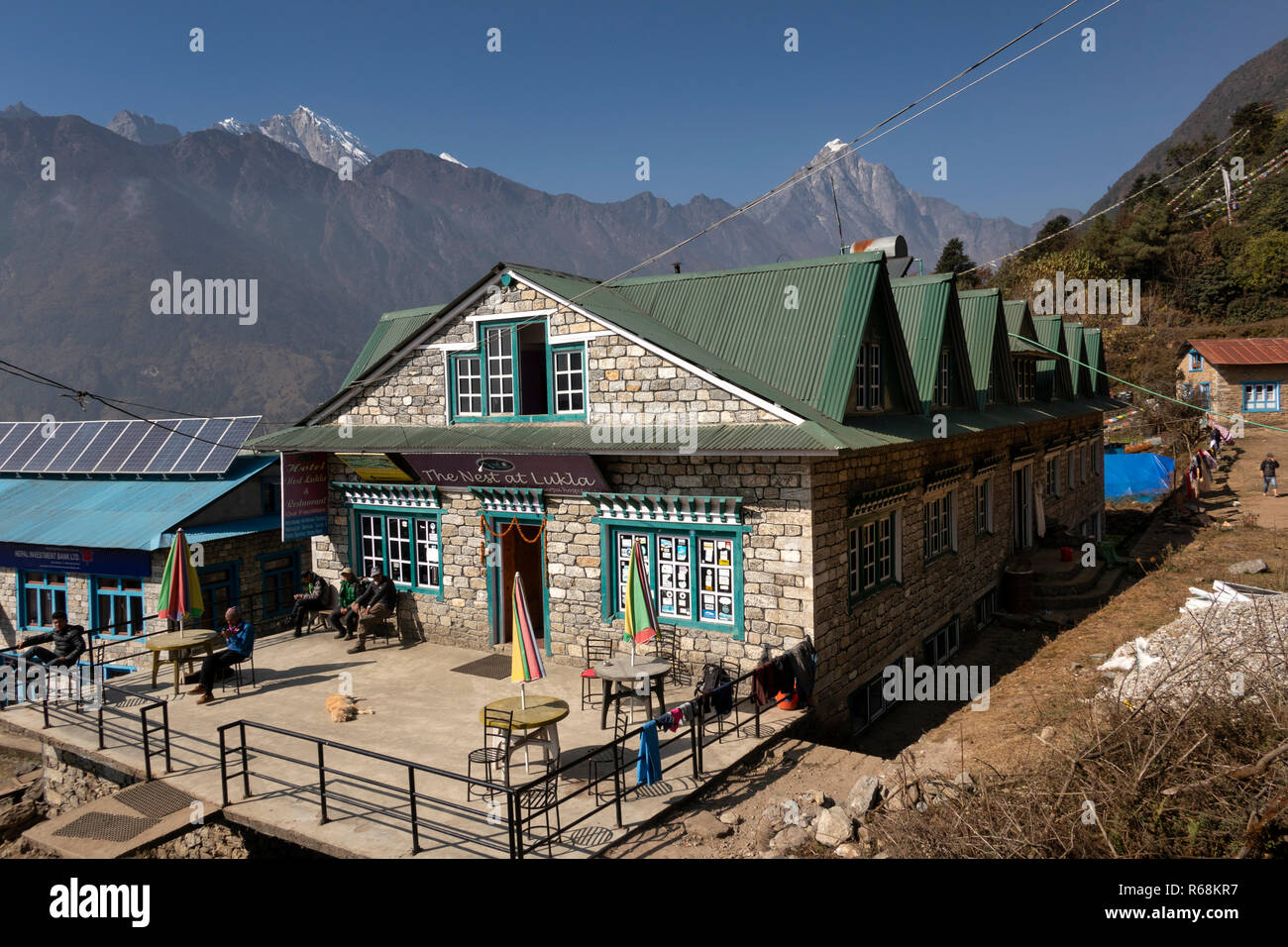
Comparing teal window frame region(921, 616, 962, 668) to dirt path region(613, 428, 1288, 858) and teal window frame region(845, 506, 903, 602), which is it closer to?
dirt path region(613, 428, 1288, 858)

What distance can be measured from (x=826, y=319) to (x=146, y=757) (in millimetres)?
11536

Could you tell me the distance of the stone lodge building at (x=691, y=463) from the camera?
12.7 meters

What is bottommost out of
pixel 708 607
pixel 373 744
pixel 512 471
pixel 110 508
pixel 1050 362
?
pixel 373 744

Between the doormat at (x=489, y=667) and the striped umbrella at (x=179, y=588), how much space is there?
4.53 metres

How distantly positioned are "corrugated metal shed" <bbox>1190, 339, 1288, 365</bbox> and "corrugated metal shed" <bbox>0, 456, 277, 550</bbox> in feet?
162

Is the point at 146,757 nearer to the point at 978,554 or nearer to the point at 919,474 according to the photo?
the point at 919,474

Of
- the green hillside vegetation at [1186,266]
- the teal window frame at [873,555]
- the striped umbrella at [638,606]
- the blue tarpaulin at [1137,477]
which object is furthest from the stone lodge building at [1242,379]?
the striped umbrella at [638,606]

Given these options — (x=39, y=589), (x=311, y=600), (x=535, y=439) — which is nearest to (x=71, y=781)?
(x=311, y=600)

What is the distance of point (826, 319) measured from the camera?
14.0 metres

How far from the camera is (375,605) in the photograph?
16562 millimetres

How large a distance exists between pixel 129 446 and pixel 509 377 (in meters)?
15.1

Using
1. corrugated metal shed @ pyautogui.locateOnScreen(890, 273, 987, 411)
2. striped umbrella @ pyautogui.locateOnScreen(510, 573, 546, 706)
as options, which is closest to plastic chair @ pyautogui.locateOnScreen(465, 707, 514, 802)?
striped umbrella @ pyautogui.locateOnScreen(510, 573, 546, 706)

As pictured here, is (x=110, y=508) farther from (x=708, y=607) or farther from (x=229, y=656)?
(x=708, y=607)
